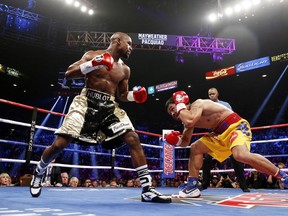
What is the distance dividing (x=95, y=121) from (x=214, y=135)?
1.06 meters

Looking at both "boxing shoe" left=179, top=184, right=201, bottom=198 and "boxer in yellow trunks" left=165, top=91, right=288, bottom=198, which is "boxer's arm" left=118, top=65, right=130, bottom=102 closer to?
"boxer in yellow trunks" left=165, top=91, right=288, bottom=198

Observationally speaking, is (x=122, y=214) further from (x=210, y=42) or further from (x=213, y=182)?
(x=210, y=42)

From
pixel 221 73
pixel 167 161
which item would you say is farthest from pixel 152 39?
pixel 167 161

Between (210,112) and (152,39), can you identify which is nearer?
(210,112)

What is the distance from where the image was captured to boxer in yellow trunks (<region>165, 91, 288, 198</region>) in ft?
6.24

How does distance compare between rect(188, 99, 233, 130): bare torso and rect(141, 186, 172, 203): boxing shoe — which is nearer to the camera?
rect(141, 186, 172, 203): boxing shoe

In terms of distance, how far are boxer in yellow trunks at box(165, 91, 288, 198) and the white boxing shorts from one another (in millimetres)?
494

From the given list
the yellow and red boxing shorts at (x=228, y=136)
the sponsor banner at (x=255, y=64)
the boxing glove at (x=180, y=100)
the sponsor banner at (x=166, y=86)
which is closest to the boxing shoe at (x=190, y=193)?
the yellow and red boxing shorts at (x=228, y=136)

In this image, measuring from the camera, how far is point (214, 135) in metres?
2.38

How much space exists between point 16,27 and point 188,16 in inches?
295

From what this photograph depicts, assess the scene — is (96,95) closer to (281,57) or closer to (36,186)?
(36,186)

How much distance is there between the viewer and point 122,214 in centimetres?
121

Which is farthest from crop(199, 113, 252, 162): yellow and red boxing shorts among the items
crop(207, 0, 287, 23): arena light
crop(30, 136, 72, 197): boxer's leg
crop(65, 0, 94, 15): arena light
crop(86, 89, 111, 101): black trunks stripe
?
crop(65, 0, 94, 15): arena light

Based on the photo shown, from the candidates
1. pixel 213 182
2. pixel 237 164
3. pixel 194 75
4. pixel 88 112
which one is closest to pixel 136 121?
pixel 194 75
